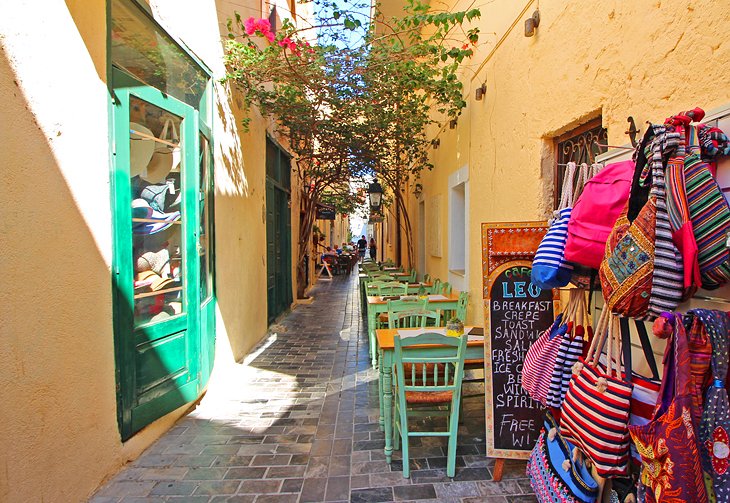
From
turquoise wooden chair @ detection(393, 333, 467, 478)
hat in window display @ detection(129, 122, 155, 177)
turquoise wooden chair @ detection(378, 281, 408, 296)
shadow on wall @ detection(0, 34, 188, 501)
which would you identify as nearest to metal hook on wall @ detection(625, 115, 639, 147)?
turquoise wooden chair @ detection(393, 333, 467, 478)

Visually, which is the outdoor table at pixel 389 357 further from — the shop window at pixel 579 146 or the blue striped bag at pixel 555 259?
the shop window at pixel 579 146

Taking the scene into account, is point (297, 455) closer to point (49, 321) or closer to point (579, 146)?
point (49, 321)

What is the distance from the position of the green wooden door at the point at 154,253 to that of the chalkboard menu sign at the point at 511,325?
2492mm

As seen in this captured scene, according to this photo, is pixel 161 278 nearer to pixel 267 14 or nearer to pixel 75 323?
pixel 75 323

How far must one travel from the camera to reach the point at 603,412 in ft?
5.56

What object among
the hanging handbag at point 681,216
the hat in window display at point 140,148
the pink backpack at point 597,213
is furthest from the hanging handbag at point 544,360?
the hat in window display at point 140,148

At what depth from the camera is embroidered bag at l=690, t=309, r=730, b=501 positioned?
1.31 metres

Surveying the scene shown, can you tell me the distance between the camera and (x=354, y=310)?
32.3 feet

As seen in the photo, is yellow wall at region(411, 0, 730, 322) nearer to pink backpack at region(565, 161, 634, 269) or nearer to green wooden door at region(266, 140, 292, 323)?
pink backpack at region(565, 161, 634, 269)

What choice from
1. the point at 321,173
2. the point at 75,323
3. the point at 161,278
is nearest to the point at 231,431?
the point at 161,278

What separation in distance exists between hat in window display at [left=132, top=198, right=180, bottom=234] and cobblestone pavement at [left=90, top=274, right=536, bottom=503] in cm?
170

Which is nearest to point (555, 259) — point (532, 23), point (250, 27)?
point (532, 23)

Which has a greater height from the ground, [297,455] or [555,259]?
[555,259]

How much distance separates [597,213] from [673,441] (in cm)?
93
